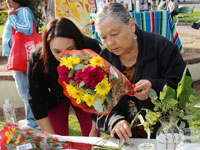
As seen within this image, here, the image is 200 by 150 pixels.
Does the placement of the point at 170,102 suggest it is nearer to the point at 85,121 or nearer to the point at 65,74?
the point at 65,74

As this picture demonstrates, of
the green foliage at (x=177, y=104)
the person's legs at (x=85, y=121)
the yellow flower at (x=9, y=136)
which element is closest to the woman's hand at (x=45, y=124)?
the person's legs at (x=85, y=121)

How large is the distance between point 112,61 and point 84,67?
534 mm

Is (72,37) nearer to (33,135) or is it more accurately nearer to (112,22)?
(112,22)

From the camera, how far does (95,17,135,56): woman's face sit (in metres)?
1.62

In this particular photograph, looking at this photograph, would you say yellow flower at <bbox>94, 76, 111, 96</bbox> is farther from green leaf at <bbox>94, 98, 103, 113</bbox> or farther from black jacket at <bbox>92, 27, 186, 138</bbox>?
black jacket at <bbox>92, 27, 186, 138</bbox>

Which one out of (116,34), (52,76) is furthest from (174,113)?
(52,76)

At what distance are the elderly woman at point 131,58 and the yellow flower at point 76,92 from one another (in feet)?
1.16

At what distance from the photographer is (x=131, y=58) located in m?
1.83

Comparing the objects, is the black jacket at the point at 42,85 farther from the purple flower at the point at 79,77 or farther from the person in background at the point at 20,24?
the person in background at the point at 20,24

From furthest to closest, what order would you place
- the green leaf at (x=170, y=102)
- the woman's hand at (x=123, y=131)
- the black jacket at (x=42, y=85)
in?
1. the black jacket at (x=42, y=85)
2. the woman's hand at (x=123, y=131)
3. the green leaf at (x=170, y=102)

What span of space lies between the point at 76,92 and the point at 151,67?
0.60m

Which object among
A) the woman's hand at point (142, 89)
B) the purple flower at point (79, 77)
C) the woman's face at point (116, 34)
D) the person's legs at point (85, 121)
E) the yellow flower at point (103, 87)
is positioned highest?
the woman's face at point (116, 34)

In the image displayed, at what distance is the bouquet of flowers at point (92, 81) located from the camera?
1273 millimetres

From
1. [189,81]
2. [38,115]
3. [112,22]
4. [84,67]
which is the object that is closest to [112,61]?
[112,22]
